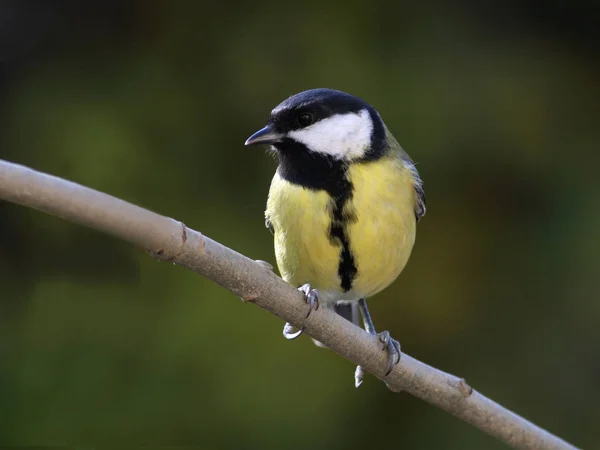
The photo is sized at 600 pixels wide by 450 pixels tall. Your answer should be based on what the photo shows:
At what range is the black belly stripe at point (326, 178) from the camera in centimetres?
152

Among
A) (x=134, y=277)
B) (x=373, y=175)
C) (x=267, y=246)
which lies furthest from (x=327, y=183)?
(x=134, y=277)

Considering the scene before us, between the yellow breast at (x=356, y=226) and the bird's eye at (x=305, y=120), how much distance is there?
115 mm

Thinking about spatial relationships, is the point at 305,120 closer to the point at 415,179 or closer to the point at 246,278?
the point at 415,179

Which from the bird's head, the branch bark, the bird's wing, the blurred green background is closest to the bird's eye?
the bird's head

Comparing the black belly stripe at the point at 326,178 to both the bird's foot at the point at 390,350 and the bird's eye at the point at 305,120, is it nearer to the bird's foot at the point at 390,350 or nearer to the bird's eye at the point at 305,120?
the bird's eye at the point at 305,120

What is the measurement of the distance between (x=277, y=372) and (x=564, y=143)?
3.54ft

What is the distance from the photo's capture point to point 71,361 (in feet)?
7.09

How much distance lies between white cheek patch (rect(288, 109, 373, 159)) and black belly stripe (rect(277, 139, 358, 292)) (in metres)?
0.01

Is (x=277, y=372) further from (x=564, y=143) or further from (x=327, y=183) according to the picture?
(x=564, y=143)

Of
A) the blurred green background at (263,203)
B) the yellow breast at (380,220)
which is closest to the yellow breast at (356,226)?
the yellow breast at (380,220)

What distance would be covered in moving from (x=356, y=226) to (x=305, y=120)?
0.22 metres

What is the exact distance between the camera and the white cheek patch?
60.1 inches

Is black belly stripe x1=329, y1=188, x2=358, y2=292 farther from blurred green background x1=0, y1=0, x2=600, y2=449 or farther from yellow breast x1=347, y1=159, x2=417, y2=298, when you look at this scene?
blurred green background x1=0, y1=0, x2=600, y2=449

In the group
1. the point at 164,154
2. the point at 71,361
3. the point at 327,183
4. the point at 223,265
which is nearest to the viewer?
the point at 223,265
